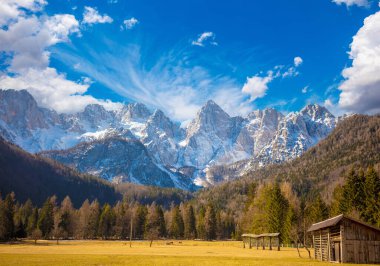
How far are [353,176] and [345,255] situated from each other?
46.1 meters

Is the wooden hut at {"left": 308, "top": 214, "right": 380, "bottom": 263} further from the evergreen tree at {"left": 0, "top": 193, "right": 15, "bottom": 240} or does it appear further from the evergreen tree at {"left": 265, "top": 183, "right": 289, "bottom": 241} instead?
the evergreen tree at {"left": 0, "top": 193, "right": 15, "bottom": 240}

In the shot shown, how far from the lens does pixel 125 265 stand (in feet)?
143

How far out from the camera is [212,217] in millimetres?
165000

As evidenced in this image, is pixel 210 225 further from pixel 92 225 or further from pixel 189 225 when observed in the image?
pixel 92 225

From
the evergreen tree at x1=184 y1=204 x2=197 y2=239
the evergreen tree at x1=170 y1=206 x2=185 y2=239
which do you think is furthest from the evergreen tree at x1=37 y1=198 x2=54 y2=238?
the evergreen tree at x1=184 y1=204 x2=197 y2=239

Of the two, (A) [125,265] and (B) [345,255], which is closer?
(A) [125,265]

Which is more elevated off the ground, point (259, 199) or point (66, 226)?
point (259, 199)

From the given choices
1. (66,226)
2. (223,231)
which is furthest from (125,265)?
→ (223,231)

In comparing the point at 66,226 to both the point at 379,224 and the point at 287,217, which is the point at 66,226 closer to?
the point at 287,217

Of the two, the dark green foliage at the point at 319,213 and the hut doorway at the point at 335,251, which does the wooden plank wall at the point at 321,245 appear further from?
the dark green foliage at the point at 319,213

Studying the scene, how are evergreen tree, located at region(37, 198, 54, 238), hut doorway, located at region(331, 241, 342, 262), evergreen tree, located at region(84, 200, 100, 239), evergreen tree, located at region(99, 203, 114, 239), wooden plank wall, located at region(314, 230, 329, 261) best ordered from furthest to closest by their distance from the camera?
evergreen tree, located at region(99, 203, 114, 239) < evergreen tree, located at region(84, 200, 100, 239) < evergreen tree, located at region(37, 198, 54, 238) < wooden plank wall, located at region(314, 230, 329, 261) < hut doorway, located at region(331, 241, 342, 262)

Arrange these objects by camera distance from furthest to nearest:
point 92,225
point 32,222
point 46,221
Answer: point 92,225, point 32,222, point 46,221

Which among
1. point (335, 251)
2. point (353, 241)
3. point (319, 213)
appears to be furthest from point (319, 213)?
point (353, 241)

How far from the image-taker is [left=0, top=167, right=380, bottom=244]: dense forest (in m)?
92.7
